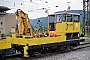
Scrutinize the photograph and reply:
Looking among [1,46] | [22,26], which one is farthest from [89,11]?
[1,46]

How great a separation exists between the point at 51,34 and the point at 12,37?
3151 millimetres

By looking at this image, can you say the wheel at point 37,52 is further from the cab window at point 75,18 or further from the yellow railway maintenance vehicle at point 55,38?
the cab window at point 75,18

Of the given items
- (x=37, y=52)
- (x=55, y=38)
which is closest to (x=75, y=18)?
(x=55, y=38)

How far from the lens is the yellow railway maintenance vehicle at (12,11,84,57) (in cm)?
1164

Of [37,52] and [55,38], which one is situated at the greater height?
[55,38]

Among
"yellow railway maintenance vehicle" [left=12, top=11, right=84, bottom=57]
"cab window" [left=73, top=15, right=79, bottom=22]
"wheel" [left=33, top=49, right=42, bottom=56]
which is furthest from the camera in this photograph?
"cab window" [left=73, top=15, right=79, bottom=22]

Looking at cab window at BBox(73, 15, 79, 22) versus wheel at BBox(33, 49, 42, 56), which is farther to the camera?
cab window at BBox(73, 15, 79, 22)

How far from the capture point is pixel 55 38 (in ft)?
44.3

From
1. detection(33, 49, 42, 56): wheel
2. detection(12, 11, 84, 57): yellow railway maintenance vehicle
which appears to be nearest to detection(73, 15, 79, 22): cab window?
detection(12, 11, 84, 57): yellow railway maintenance vehicle

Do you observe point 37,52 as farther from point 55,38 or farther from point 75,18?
point 75,18

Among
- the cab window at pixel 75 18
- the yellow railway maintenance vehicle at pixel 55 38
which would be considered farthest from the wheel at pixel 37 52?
the cab window at pixel 75 18

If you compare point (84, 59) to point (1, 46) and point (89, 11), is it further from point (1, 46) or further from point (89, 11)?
point (89, 11)

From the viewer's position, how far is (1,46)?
34.5 feet

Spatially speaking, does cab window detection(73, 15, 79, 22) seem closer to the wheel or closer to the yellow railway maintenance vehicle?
the yellow railway maintenance vehicle
